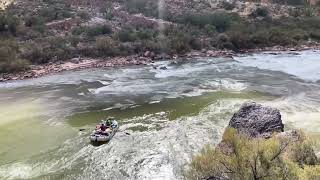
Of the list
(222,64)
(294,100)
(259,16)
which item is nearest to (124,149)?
(294,100)

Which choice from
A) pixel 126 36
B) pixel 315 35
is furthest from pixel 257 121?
pixel 315 35

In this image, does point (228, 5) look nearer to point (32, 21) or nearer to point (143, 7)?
point (143, 7)

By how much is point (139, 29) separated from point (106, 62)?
1170cm

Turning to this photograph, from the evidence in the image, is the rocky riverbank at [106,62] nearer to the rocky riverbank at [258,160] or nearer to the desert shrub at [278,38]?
the desert shrub at [278,38]

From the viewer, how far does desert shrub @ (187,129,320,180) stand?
15469mm

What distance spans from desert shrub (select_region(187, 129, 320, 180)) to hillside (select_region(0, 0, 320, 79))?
112ft

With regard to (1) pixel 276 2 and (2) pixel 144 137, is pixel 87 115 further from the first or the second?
(1) pixel 276 2

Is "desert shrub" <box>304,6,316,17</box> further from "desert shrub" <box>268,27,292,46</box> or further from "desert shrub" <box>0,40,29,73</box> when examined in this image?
"desert shrub" <box>0,40,29,73</box>

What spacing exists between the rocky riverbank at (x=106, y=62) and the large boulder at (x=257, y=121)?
84.7ft

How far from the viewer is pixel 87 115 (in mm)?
32531

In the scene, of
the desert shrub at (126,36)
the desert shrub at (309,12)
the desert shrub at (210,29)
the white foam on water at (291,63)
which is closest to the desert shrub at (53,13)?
the desert shrub at (126,36)

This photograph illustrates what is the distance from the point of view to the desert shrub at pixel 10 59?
154ft

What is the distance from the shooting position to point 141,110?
3312 centimetres

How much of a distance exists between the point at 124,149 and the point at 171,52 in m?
28.2
